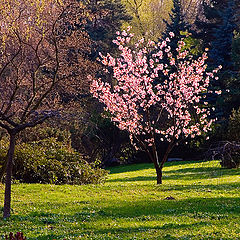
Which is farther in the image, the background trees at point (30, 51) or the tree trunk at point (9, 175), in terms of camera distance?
the background trees at point (30, 51)

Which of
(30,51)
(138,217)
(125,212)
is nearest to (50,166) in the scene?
(125,212)

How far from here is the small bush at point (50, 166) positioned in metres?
23.1

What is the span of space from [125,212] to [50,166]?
1021cm

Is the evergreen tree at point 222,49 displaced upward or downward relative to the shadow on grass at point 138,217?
upward

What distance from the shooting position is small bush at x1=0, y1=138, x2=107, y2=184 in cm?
2312

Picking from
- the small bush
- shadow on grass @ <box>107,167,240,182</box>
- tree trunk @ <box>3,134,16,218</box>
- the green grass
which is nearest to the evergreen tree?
shadow on grass @ <box>107,167,240,182</box>

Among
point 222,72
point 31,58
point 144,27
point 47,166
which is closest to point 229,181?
point 47,166

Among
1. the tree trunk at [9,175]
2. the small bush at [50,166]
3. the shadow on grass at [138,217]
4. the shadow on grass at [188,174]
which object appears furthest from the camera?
the shadow on grass at [188,174]

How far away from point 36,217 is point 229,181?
14.2 meters

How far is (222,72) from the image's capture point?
4469 centimetres

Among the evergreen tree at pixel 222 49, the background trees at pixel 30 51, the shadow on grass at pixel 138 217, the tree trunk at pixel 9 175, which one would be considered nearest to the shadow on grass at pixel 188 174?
the background trees at pixel 30 51

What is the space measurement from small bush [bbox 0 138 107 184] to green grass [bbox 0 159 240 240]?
2020 mm

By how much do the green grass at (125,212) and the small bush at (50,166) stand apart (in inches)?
79.5

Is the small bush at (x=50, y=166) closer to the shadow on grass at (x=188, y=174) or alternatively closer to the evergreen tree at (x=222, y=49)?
the shadow on grass at (x=188, y=174)
